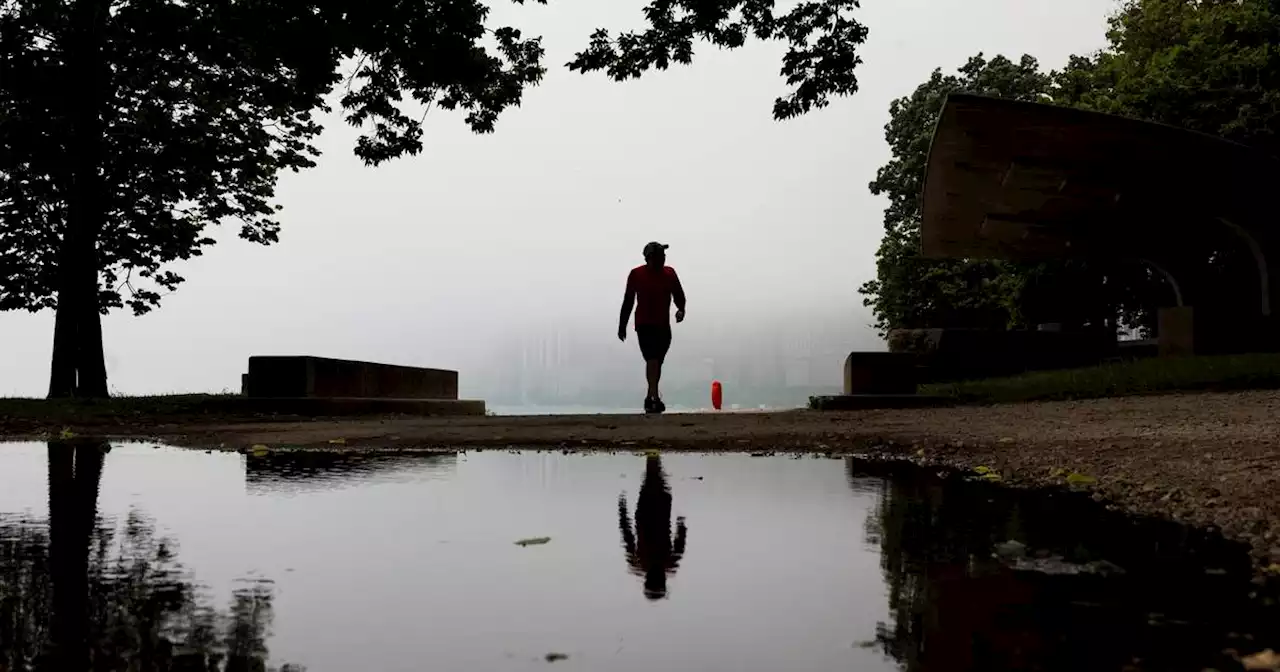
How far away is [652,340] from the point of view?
15359 mm

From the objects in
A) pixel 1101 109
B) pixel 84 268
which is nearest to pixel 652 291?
pixel 84 268

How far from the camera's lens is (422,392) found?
69.4 ft

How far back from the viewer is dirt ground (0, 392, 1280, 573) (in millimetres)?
5609

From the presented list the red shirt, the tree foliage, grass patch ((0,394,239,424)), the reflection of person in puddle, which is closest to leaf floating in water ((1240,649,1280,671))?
the reflection of person in puddle

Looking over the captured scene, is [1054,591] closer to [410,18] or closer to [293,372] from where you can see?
[410,18]

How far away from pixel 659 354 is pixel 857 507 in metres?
10.1

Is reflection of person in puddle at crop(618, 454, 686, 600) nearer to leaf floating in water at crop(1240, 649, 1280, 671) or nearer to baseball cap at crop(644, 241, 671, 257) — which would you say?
leaf floating in water at crop(1240, 649, 1280, 671)

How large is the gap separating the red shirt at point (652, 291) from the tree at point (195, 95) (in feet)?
9.85

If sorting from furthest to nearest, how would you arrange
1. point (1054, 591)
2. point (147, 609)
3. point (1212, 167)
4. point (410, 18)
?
point (1212, 167) < point (410, 18) < point (1054, 591) < point (147, 609)

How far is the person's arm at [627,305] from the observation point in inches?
595

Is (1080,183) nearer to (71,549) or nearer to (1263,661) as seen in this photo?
(1263,661)

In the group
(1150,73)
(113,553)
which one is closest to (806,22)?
(113,553)

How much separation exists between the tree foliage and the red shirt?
1783 centimetres

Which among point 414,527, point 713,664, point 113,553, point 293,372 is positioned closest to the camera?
point 713,664
